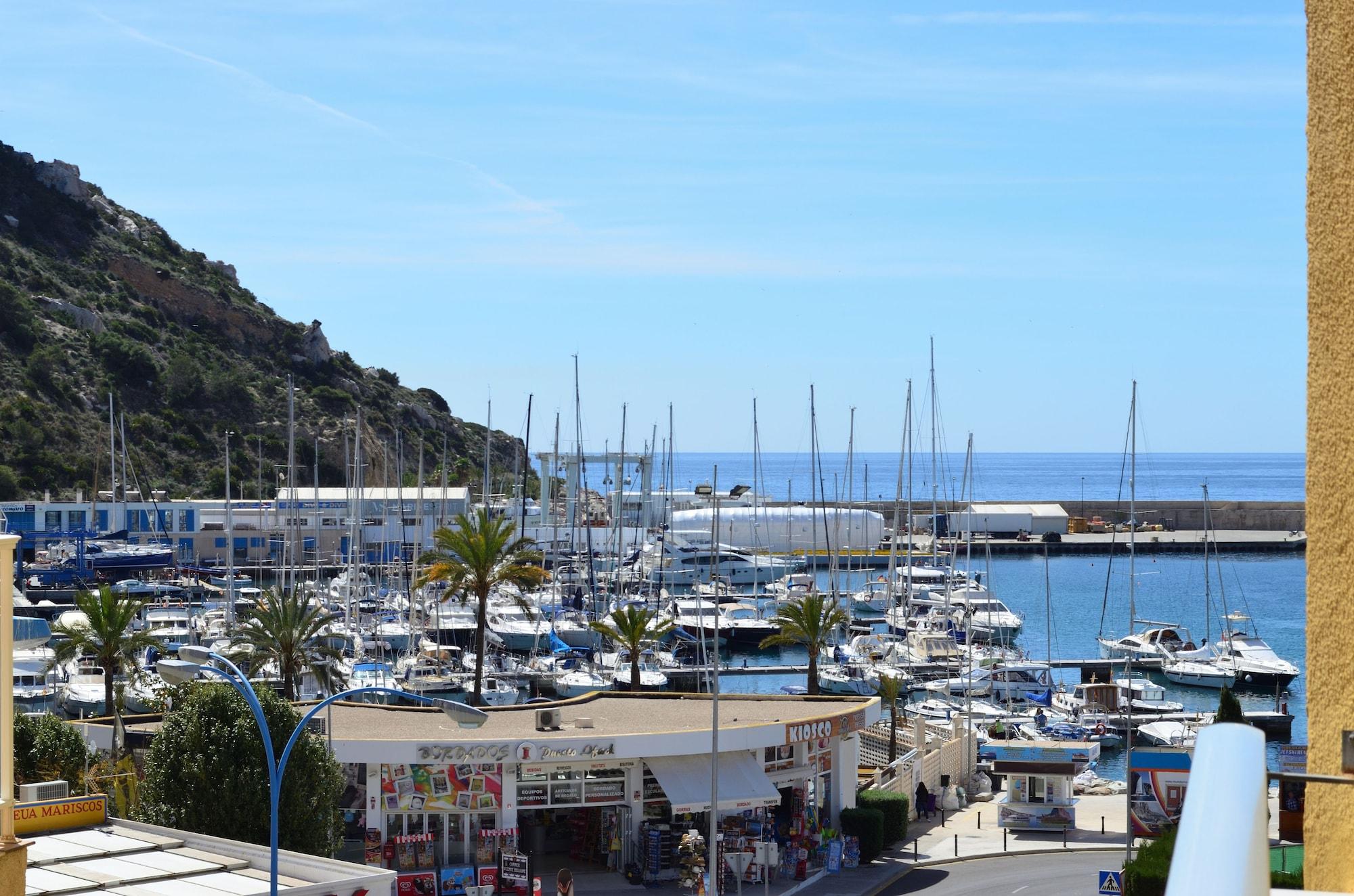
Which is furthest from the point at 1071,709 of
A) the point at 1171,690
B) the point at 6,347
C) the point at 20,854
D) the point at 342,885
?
the point at 6,347

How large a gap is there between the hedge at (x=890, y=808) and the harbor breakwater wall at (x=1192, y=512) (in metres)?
111

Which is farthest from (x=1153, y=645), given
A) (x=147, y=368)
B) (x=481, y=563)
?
(x=147, y=368)

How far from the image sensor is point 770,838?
110 feet

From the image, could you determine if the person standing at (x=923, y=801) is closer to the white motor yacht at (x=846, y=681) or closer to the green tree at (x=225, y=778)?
the green tree at (x=225, y=778)

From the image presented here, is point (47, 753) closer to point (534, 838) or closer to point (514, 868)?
point (514, 868)

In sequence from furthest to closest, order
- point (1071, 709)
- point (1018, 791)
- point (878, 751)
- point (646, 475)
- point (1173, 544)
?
point (1173, 544)
point (646, 475)
point (1071, 709)
point (878, 751)
point (1018, 791)

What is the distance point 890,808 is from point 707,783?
707 cm

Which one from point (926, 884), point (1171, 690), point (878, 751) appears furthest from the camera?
point (1171, 690)

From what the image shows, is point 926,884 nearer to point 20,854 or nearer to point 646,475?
point 20,854

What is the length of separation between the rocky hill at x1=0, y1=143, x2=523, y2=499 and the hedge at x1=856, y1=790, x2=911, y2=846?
7538 cm

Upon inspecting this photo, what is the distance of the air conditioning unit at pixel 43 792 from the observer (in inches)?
887

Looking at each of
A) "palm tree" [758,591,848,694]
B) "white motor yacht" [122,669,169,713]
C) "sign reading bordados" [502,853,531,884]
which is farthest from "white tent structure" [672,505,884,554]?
"sign reading bordados" [502,853,531,884]

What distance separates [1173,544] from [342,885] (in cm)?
13177

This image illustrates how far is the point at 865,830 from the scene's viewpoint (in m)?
34.8
